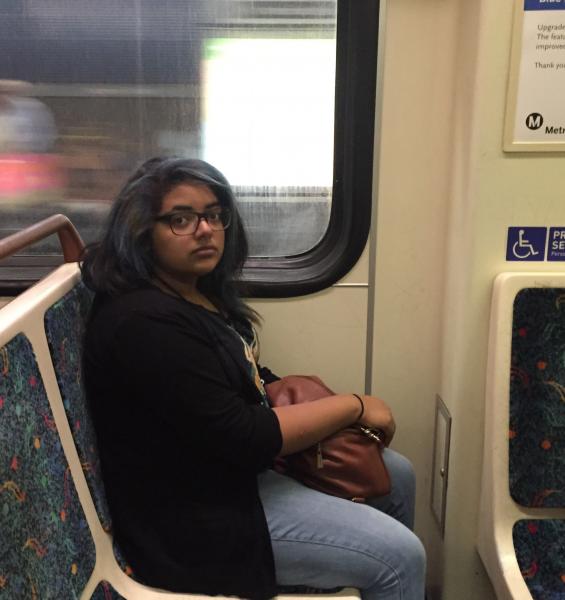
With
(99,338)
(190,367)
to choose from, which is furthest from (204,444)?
(99,338)

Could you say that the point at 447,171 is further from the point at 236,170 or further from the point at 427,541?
the point at 427,541

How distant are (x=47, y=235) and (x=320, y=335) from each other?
85 cm

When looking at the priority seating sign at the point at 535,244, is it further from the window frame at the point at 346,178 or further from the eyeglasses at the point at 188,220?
the eyeglasses at the point at 188,220

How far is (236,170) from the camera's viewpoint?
6.26ft

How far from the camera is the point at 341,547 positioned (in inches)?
54.4

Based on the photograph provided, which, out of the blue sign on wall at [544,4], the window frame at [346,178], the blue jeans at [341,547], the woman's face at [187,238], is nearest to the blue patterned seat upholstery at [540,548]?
the blue jeans at [341,547]

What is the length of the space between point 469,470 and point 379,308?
52 centimetres

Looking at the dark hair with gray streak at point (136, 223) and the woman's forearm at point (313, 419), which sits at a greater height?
the dark hair with gray streak at point (136, 223)

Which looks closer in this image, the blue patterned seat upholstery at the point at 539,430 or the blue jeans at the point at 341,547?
the blue jeans at the point at 341,547

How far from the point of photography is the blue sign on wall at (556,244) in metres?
1.64

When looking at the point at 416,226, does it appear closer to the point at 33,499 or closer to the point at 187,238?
the point at 187,238

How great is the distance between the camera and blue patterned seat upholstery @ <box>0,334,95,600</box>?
95 cm

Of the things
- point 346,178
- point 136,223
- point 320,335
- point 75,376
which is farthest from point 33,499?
point 346,178

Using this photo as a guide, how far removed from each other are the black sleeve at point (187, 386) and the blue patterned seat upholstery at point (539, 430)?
29.2 inches
